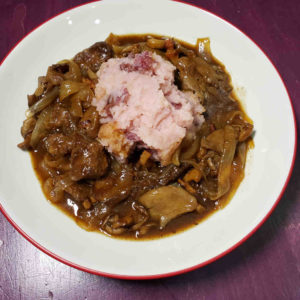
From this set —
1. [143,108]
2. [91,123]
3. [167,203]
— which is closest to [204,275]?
[167,203]

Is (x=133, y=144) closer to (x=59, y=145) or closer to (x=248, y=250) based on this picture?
(x=59, y=145)

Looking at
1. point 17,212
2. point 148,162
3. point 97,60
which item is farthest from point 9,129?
point 148,162

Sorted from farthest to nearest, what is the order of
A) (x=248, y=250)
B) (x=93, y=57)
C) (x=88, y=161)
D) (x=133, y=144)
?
(x=93, y=57)
(x=248, y=250)
(x=133, y=144)
(x=88, y=161)

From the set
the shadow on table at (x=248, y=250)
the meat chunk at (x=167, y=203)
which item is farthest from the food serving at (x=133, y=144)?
the shadow on table at (x=248, y=250)

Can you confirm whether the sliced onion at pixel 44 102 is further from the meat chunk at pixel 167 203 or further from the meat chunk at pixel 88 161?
the meat chunk at pixel 167 203

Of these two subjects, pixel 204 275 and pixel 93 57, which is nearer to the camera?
pixel 204 275

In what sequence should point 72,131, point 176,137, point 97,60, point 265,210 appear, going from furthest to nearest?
point 97,60, point 72,131, point 176,137, point 265,210

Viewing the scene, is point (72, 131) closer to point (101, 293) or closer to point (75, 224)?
point (75, 224)
